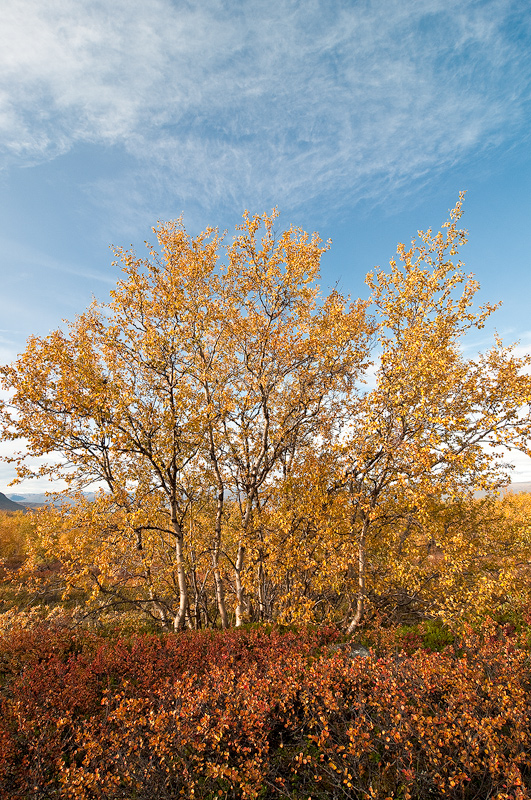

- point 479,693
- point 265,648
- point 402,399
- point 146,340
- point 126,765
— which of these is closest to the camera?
point 126,765

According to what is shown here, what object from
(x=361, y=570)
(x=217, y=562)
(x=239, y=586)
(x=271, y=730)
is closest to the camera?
(x=271, y=730)

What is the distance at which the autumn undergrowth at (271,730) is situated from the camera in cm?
474

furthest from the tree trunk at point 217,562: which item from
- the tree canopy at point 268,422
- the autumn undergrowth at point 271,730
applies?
the autumn undergrowth at point 271,730

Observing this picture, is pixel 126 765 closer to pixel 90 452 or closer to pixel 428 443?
pixel 428 443

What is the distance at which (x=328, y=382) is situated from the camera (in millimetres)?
13906

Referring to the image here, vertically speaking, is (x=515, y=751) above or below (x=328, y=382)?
below

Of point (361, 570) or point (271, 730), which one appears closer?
point (271, 730)

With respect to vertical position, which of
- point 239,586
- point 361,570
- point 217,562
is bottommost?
point 239,586

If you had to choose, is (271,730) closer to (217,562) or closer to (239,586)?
(239,586)

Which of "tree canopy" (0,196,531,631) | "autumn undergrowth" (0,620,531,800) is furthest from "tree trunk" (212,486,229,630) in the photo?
"autumn undergrowth" (0,620,531,800)

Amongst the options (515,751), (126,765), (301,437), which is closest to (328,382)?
(301,437)

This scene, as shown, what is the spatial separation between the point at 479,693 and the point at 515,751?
60.0 inches

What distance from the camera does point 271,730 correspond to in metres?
5.87

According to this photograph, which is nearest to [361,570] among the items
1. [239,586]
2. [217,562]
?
[239,586]
